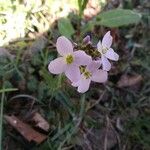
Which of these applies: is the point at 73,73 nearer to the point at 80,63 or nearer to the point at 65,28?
the point at 80,63

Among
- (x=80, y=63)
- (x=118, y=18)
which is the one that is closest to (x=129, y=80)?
(x=118, y=18)

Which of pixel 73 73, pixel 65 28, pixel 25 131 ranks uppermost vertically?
pixel 73 73

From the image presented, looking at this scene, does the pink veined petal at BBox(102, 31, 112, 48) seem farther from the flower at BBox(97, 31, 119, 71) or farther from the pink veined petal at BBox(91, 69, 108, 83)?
the pink veined petal at BBox(91, 69, 108, 83)

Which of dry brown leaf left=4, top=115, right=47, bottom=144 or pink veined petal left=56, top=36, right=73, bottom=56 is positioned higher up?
pink veined petal left=56, top=36, right=73, bottom=56

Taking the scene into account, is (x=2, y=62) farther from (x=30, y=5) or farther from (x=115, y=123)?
(x=115, y=123)

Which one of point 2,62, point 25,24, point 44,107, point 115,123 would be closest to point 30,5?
point 25,24

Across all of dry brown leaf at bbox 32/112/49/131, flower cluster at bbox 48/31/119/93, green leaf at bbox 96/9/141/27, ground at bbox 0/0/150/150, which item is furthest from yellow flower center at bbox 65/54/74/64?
green leaf at bbox 96/9/141/27
